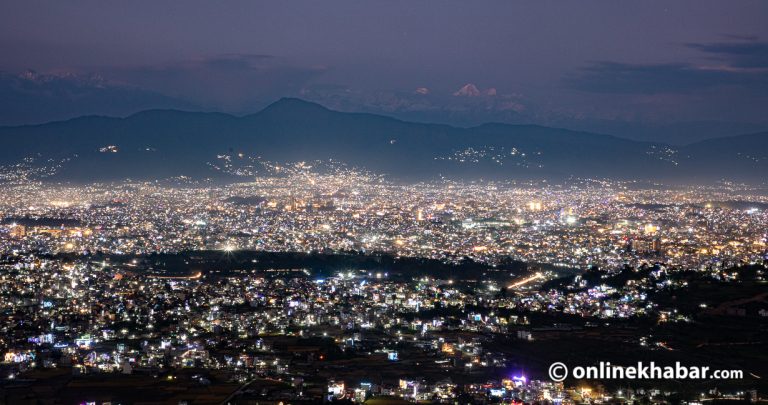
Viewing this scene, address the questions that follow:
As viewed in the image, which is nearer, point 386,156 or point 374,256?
point 374,256

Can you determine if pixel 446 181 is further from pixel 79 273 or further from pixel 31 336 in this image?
pixel 31 336

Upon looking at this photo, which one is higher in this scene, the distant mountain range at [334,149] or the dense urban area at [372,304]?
the distant mountain range at [334,149]

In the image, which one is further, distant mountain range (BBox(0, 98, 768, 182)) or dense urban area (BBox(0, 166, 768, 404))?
distant mountain range (BBox(0, 98, 768, 182))

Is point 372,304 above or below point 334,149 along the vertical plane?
below

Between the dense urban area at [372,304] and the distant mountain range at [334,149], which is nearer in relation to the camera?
the dense urban area at [372,304]

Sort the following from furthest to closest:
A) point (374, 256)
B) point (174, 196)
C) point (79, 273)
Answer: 1. point (174, 196)
2. point (374, 256)
3. point (79, 273)

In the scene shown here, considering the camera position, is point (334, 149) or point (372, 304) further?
A: point (334, 149)

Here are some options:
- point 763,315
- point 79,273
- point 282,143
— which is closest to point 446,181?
point 282,143

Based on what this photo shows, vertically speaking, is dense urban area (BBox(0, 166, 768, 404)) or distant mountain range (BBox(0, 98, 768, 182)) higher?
distant mountain range (BBox(0, 98, 768, 182))
